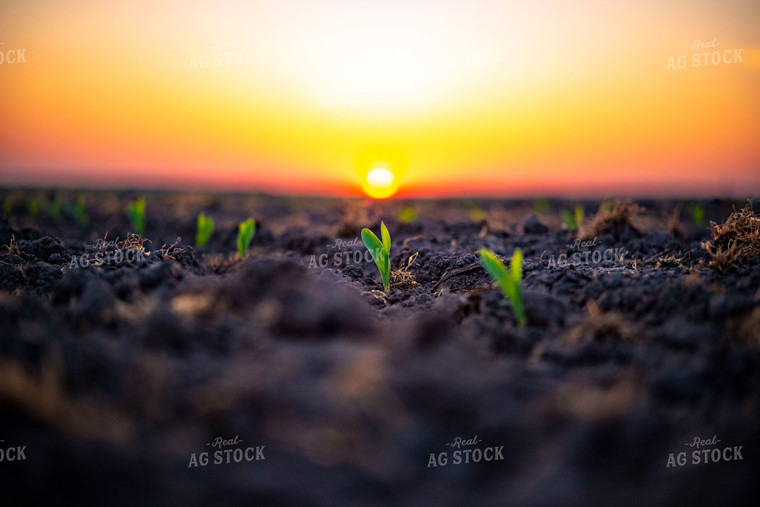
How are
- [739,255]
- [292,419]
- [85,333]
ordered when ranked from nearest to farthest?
[292,419] → [85,333] → [739,255]

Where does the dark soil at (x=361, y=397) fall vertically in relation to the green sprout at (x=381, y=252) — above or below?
below

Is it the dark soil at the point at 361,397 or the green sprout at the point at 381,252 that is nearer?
the dark soil at the point at 361,397

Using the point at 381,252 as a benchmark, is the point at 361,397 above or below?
below

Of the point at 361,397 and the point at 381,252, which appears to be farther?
the point at 381,252

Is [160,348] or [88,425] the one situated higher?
[160,348]

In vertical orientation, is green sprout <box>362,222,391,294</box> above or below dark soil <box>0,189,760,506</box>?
above

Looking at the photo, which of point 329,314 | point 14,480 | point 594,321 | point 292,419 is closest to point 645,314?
point 594,321

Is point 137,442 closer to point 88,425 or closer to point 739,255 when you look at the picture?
point 88,425

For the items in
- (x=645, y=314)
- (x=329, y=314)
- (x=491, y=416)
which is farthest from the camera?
(x=645, y=314)
